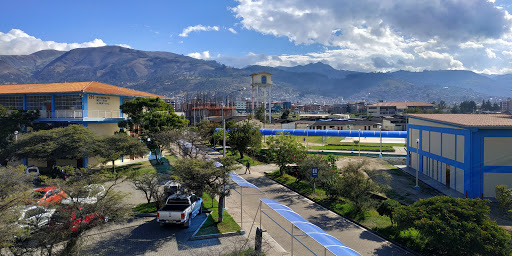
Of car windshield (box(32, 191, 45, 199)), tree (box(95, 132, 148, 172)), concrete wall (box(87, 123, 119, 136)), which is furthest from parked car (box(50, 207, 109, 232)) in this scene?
concrete wall (box(87, 123, 119, 136))

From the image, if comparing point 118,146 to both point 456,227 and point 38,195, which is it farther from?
point 456,227

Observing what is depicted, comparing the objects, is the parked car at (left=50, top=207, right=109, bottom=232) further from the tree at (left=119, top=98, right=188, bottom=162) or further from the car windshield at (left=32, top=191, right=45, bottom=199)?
the tree at (left=119, top=98, right=188, bottom=162)

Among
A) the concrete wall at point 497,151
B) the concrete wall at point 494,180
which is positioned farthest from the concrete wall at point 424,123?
the concrete wall at point 494,180

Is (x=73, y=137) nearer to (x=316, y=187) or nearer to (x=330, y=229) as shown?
(x=316, y=187)

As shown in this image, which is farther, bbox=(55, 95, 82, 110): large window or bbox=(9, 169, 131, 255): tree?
bbox=(55, 95, 82, 110): large window

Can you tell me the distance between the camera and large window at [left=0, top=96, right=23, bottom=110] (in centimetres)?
3500

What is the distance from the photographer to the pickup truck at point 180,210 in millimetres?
14906

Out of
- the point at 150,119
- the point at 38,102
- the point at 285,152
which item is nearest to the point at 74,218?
the point at 285,152

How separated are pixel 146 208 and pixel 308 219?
9540 mm

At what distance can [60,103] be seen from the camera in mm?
33781

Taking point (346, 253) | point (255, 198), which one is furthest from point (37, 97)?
point (346, 253)

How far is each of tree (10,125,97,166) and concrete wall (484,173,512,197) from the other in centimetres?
3113

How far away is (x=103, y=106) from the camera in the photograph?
35.0 meters

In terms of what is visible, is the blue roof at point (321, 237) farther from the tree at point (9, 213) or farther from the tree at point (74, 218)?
the tree at point (9, 213)
